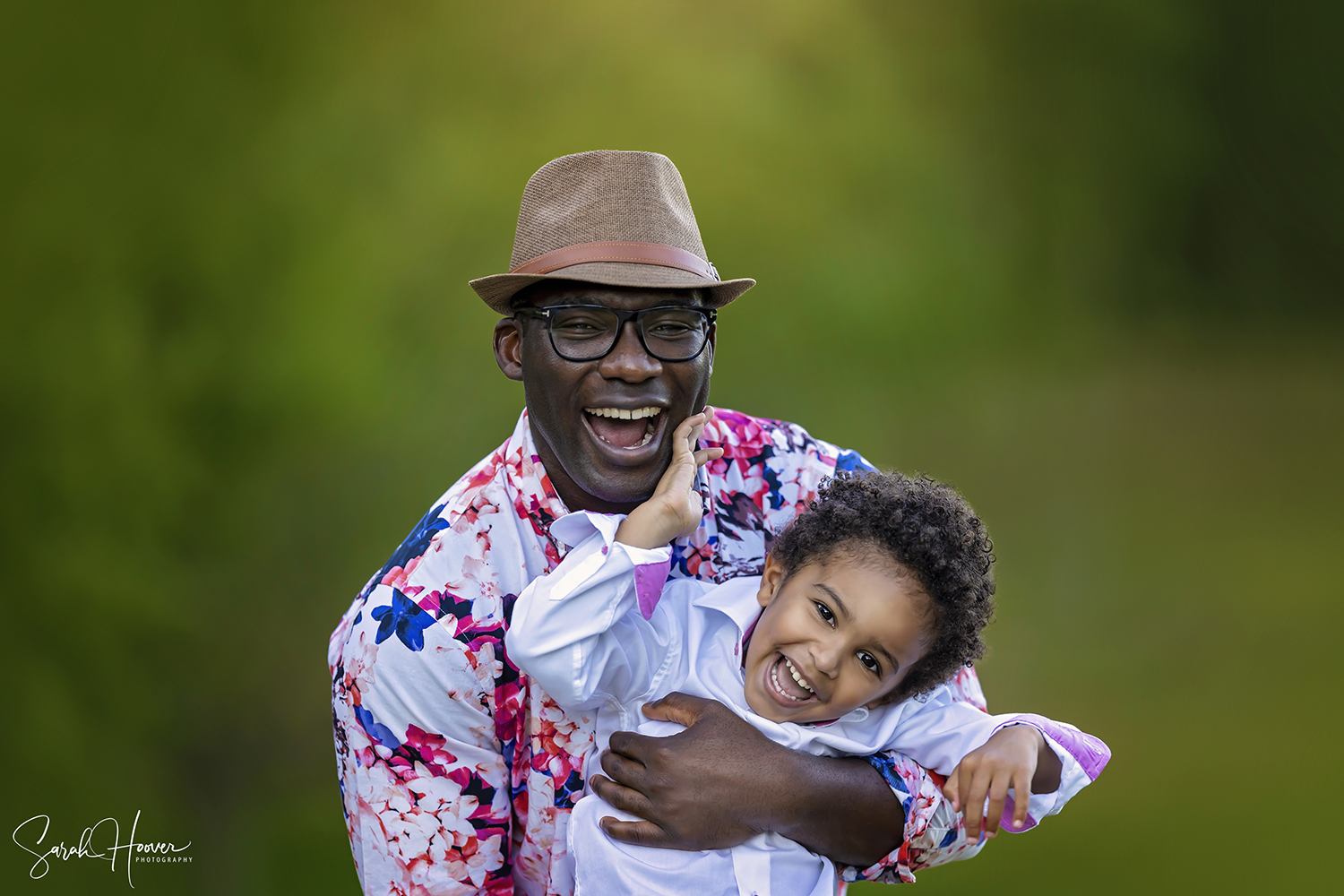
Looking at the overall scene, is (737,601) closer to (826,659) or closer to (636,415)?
(826,659)

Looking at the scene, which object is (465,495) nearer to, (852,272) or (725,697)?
(725,697)

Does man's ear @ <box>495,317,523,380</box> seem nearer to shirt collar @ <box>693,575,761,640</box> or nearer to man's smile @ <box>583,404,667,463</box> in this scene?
man's smile @ <box>583,404,667,463</box>

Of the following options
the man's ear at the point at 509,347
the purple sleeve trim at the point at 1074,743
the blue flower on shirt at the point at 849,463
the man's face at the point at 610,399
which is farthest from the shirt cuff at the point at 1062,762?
the man's ear at the point at 509,347

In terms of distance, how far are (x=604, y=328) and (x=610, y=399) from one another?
12 centimetres

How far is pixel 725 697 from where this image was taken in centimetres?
176

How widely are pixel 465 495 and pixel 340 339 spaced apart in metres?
1.44

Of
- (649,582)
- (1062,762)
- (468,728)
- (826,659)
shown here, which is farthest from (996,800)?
(468,728)

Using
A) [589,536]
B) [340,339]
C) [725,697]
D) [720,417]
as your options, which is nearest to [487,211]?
[340,339]

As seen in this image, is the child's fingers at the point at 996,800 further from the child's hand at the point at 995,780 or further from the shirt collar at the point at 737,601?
the shirt collar at the point at 737,601

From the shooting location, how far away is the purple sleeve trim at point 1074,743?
1.79 meters

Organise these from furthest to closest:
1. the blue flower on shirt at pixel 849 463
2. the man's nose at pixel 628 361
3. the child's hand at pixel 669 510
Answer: the blue flower on shirt at pixel 849 463, the man's nose at pixel 628 361, the child's hand at pixel 669 510

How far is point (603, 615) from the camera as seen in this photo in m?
1.57

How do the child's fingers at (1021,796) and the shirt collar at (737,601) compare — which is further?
the shirt collar at (737,601)

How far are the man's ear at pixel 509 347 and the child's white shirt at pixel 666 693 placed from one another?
32cm
